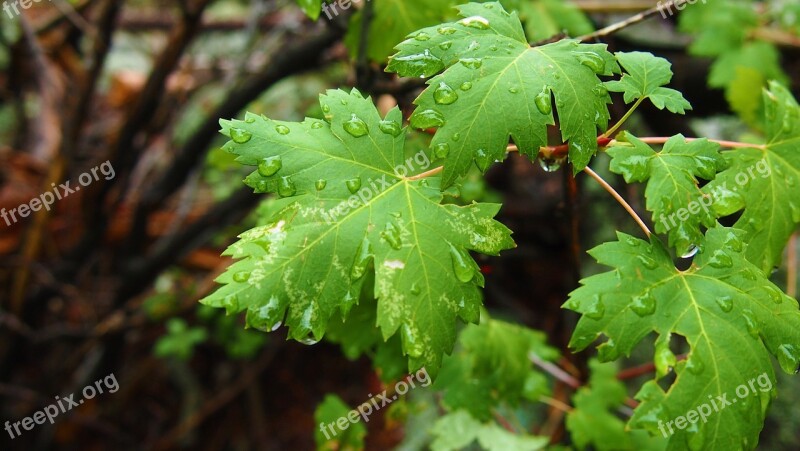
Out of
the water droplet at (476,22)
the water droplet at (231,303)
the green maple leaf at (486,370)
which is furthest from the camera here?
the green maple leaf at (486,370)

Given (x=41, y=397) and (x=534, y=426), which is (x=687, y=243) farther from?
(x=41, y=397)

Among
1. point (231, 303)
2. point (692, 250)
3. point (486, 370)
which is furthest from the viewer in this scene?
point (486, 370)

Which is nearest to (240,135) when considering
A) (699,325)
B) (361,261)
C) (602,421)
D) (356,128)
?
(356,128)

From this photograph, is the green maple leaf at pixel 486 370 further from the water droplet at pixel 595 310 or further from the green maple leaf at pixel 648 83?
the green maple leaf at pixel 648 83

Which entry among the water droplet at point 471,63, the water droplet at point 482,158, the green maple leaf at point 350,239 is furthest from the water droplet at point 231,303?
the water droplet at point 471,63

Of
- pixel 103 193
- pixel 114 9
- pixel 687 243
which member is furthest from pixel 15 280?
pixel 687 243

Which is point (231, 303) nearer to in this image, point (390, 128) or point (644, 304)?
point (390, 128)

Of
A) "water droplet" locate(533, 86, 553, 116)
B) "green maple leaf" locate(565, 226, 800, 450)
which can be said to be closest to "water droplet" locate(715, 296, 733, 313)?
"green maple leaf" locate(565, 226, 800, 450)
